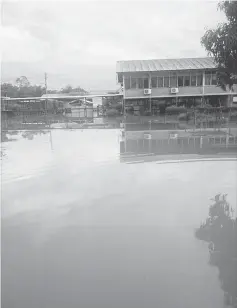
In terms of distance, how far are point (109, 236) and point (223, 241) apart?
→ 1.47 metres

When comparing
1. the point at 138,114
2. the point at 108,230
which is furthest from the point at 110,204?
the point at 138,114

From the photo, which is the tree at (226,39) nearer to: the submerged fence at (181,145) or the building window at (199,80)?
the submerged fence at (181,145)

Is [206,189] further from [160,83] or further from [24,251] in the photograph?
[160,83]

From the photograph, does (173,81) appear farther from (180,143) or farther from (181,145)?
(181,145)

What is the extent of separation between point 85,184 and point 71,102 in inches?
1852

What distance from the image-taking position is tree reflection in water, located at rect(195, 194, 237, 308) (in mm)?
3078

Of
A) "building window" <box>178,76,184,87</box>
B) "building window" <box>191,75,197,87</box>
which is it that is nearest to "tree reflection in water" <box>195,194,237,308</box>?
"building window" <box>178,76,184,87</box>

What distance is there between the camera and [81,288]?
3.06m

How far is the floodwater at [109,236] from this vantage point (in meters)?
2.98

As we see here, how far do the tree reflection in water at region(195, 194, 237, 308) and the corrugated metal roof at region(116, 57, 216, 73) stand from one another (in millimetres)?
24034

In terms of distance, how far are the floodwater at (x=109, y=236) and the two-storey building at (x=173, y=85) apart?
21406 millimetres

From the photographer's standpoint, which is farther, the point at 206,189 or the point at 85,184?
the point at 85,184

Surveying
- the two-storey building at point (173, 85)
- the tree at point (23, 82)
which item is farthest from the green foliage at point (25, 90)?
the two-storey building at point (173, 85)

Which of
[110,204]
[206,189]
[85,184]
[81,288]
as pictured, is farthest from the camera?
[85,184]
